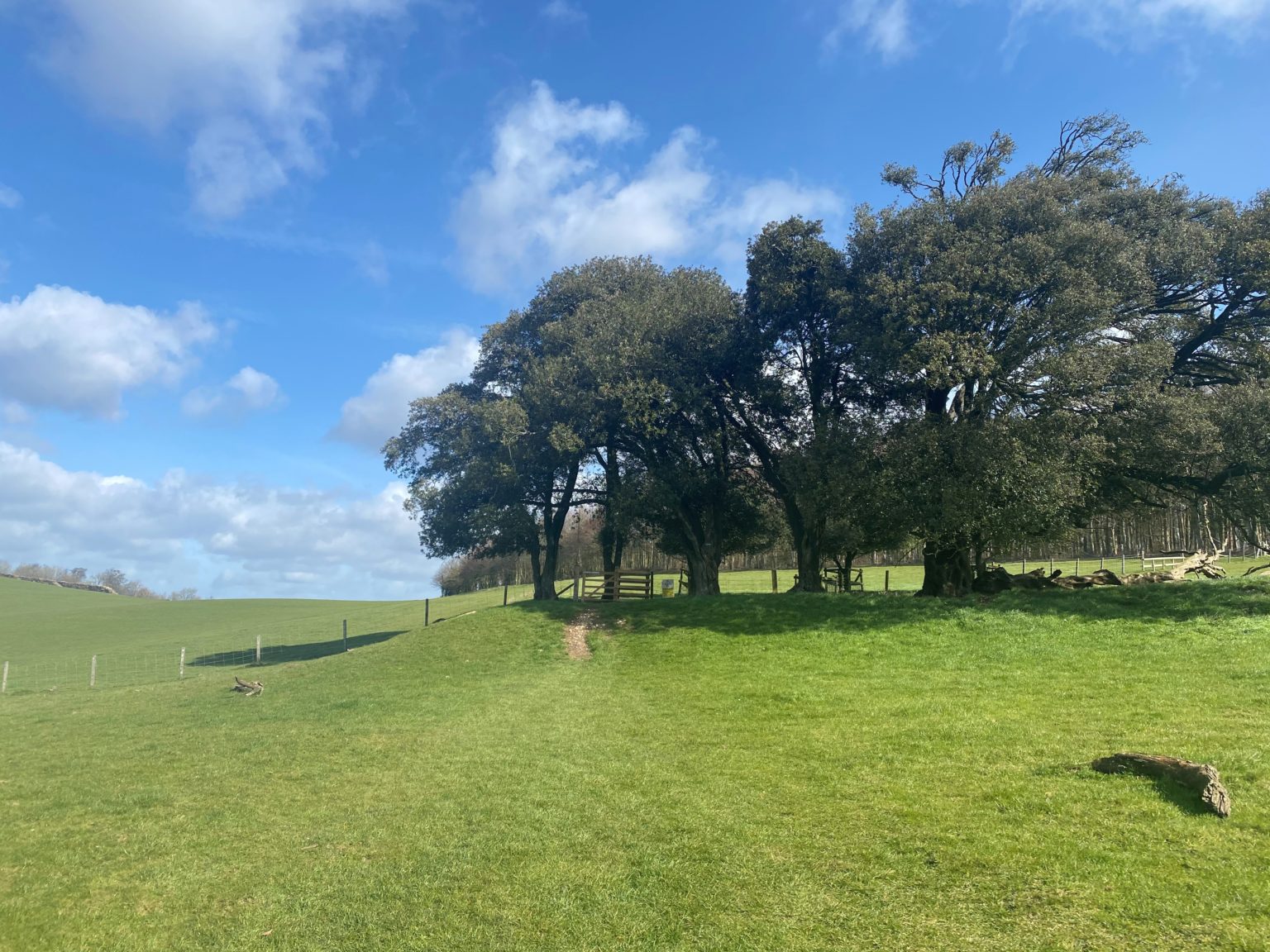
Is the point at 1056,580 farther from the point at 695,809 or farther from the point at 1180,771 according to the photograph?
the point at 695,809

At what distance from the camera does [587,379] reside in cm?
3198

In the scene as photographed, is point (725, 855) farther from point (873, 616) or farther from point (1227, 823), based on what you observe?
point (873, 616)

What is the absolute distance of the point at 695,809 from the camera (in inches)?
378

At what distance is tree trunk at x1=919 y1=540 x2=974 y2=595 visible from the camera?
26.4 metres

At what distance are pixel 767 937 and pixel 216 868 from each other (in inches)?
249

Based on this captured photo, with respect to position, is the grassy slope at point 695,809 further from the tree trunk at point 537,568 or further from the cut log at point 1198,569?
the tree trunk at point 537,568

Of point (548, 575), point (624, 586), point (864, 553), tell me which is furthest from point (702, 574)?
point (548, 575)

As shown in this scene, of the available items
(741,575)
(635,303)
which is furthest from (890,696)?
(741,575)

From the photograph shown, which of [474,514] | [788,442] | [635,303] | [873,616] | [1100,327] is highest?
[635,303]

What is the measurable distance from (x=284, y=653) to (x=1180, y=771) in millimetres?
34627

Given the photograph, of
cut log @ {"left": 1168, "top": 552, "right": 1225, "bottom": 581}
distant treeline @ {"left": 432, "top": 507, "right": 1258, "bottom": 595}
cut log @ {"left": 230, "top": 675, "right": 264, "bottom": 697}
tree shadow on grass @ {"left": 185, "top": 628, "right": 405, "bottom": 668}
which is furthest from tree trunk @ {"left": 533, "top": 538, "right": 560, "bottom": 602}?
cut log @ {"left": 1168, "top": 552, "right": 1225, "bottom": 581}

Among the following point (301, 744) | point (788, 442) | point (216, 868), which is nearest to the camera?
point (216, 868)

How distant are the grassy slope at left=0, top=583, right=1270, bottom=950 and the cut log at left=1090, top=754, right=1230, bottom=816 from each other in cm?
18

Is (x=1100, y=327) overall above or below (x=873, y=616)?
above
